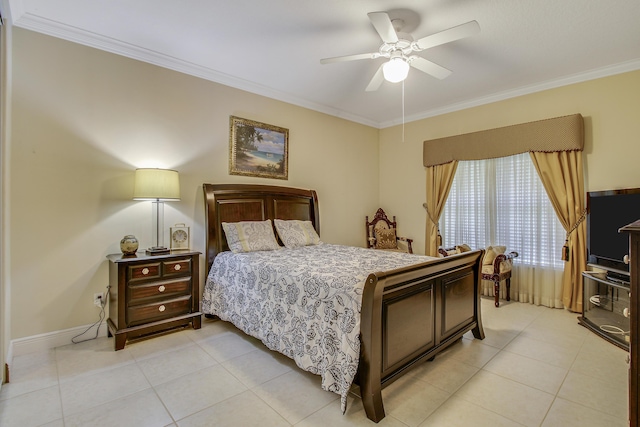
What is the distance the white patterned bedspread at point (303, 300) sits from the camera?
6.18ft

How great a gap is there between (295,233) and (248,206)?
684 mm

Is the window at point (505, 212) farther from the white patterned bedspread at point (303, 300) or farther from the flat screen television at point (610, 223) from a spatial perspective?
the white patterned bedspread at point (303, 300)

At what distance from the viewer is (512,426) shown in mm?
1739

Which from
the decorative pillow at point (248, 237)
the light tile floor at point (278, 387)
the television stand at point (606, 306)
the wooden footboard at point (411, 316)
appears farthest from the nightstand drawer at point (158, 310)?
the television stand at point (606, 306)

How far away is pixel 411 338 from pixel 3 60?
11.8 feet

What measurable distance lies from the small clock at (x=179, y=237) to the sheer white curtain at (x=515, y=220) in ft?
12.7

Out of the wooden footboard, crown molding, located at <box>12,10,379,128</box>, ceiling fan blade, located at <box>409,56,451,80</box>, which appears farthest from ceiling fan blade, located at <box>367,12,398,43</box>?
crown molding, located at <box>12,10,379,128</box>

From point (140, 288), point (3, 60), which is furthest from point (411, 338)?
point (3, 60)

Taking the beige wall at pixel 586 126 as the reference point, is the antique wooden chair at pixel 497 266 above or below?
below

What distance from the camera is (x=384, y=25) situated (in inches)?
87.7

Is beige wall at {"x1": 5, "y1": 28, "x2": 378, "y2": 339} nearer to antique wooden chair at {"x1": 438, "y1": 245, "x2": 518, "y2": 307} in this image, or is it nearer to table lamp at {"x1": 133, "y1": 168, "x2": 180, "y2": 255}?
table lamp at {"x1": 133, "y1": 168, "x2": 180, "y2": 255}

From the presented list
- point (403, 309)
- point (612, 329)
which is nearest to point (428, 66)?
point (403, 309)

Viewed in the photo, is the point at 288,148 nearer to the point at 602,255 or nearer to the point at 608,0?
the point at 608,0

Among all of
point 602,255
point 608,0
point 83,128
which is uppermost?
point 608,0
